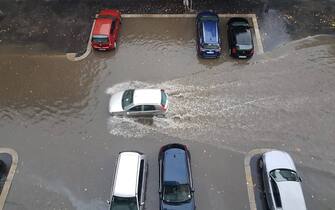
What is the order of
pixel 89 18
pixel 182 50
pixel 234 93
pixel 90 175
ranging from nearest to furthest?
1. pixel 90 175
2. pixel 234 93
3. pixel 182 50
4. pixel 89 18

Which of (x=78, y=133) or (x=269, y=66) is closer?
(x=78, y=133)

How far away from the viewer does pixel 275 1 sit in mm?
26266

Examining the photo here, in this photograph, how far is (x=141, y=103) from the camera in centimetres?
1997

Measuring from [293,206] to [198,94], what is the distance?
25.6ft

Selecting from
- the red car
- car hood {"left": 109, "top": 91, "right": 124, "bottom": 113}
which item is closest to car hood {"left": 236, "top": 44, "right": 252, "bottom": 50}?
car hood {"left": 109, "top": 91, "right": 124, "bottom": 113}

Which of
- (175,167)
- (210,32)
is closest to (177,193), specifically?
(175,167)

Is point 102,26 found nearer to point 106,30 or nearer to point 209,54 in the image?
point 106,30

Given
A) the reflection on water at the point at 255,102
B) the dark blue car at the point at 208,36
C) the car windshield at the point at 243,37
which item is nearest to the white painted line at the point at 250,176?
the reflection on water at the point at 255,102

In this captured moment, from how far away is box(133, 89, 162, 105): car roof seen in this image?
2002 centimetres

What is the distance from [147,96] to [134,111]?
3.29ft

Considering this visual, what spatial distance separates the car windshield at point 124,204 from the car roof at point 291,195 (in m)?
6.17

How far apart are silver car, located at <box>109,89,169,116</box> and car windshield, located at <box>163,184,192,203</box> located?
455cm

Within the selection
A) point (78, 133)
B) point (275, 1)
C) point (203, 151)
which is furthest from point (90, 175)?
point (275, 1)

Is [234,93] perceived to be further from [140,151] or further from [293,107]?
[140,151]
